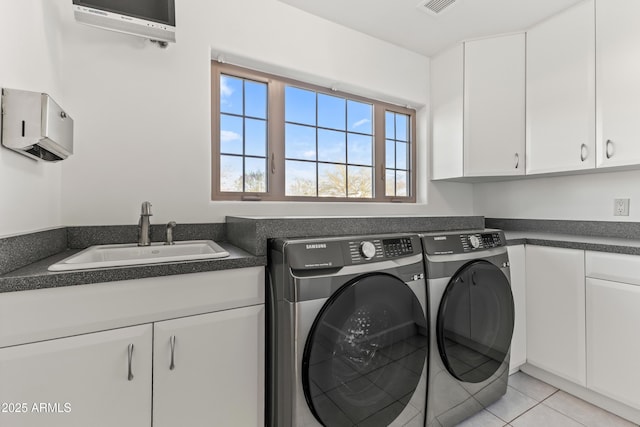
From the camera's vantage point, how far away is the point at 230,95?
204cm

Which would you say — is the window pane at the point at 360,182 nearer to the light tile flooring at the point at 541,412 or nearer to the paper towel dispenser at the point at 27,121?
the light tile flooring at the point at 541,412

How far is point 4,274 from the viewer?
35.3 inches

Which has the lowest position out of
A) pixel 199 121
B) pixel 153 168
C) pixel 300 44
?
pixel 153 168

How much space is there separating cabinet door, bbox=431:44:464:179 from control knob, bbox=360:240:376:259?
157 centimetres

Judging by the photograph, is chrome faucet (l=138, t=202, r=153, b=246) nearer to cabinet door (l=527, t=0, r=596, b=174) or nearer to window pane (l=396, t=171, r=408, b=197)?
window pane (l=396, t=171, r=408, b=197)

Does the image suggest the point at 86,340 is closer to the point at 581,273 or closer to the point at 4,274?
the point at 4,274

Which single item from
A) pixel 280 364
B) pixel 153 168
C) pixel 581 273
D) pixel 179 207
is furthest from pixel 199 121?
pixel 581 273

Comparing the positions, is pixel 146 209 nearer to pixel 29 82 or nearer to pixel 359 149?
pixel 29 82

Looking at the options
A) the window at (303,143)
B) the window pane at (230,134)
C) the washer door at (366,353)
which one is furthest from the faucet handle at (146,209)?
the washer door at (366,353)

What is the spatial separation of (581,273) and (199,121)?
2.40 m

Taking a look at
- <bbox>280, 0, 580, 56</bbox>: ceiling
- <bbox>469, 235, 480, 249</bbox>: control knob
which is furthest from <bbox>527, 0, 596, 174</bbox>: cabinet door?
<bbox>469, 235, 480, 249</bbox>: control knob

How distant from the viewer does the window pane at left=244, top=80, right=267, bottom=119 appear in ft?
6.86

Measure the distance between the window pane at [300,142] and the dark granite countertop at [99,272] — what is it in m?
1.19

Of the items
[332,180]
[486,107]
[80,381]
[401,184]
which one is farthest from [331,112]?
[80,381]
